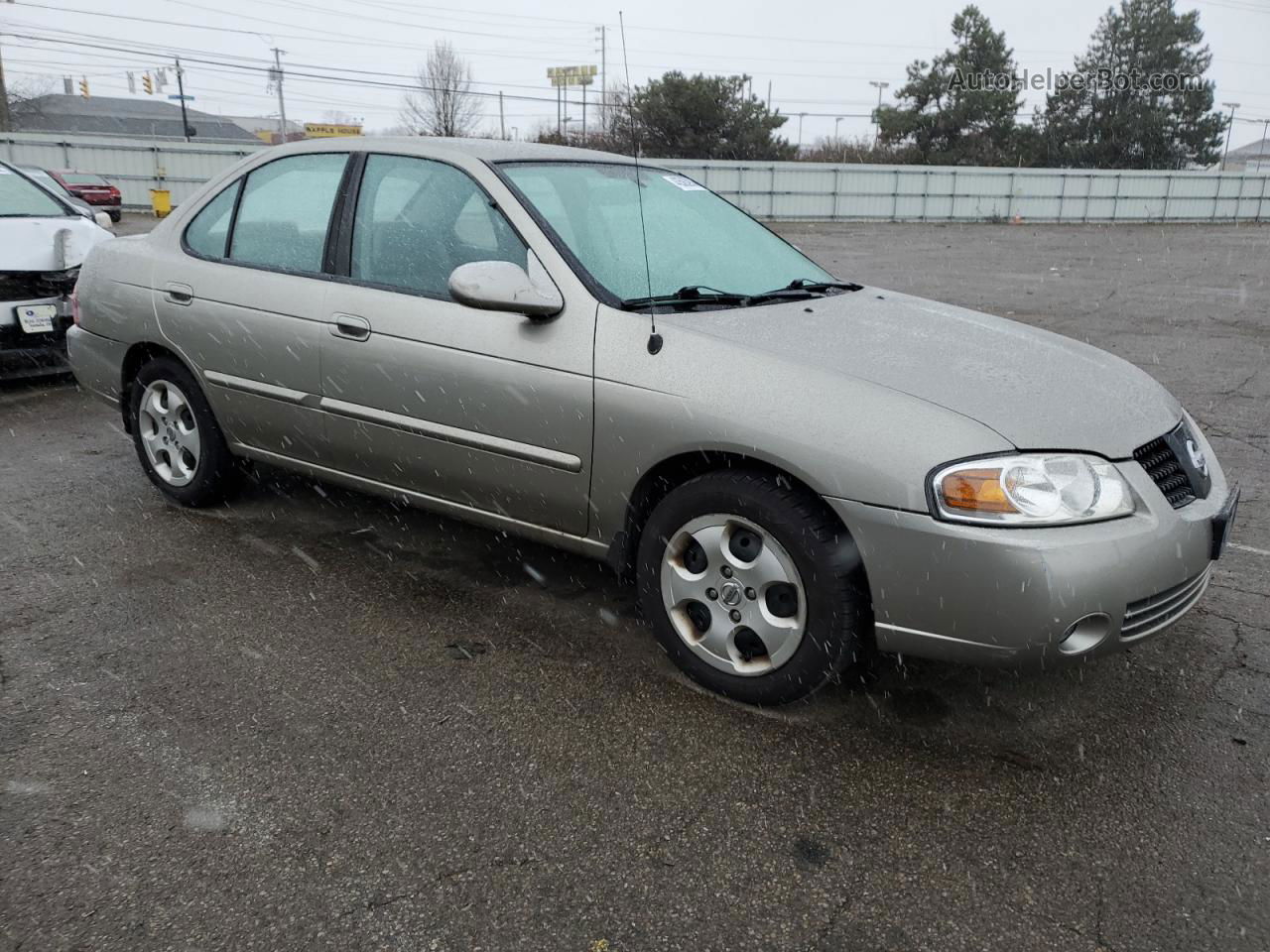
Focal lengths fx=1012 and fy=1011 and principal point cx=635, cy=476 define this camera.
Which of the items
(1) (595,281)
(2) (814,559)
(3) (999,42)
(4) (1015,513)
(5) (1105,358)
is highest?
(3) (999,42)

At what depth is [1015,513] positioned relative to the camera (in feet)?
8.39

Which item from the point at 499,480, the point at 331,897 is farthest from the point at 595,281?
the point at 331,897

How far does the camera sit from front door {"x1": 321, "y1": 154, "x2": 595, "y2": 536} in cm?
322

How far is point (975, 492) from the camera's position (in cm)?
257

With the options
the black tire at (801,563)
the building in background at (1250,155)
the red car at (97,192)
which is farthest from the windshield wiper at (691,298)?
the building in background at (1250,155)

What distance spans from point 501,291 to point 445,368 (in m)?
0.43

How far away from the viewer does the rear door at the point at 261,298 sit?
12.8 feet

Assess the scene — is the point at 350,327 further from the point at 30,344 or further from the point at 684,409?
the point at 30,344

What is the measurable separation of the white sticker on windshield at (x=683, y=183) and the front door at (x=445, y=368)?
0.98 metres

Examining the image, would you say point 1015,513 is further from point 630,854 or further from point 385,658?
point 385,658

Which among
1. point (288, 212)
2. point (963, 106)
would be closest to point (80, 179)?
point (288, 212)

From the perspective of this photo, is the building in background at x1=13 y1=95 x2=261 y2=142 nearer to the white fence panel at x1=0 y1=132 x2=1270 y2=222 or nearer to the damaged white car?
the white fence panel at x1=0 y1=132 x2=1270 y2=222

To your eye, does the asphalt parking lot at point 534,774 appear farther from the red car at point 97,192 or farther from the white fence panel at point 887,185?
the white fence panel at point 887,185

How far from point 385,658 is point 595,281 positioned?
4.59 feet
